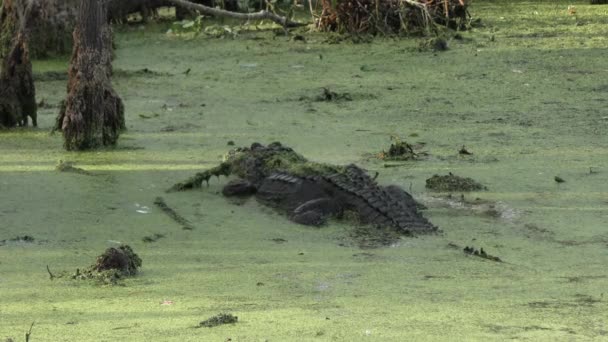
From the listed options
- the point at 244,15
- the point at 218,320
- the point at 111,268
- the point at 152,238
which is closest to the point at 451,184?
the point at 152,238

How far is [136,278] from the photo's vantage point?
4.20 m

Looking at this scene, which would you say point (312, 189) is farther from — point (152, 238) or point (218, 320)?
point (218, 320)

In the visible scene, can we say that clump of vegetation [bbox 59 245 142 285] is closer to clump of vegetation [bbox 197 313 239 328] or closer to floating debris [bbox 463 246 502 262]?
clump of vegetation [bbox 197 313 239 328]

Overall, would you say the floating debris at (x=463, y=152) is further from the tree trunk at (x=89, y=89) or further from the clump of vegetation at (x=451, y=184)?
the tree trunk at (x=89, y=89)

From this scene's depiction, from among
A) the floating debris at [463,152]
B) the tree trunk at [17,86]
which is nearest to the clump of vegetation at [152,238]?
the floating debris at [463,152]

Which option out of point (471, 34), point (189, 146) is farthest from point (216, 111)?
point (471, 34)

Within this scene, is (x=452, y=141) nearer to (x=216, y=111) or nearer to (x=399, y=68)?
(x=216, y=111)

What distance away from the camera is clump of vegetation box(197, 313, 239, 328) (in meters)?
3.65

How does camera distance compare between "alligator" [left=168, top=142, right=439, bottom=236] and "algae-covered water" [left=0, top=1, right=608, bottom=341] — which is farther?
"alligator" [left=168, top=142, right=439, bottom=236]

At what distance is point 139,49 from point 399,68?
2288mm

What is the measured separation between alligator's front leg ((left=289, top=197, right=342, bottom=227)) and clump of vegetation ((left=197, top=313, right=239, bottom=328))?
1.32 m

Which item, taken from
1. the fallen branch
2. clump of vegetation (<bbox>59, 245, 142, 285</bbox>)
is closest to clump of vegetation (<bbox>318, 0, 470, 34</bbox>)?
the fallen branch

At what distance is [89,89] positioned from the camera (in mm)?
6199

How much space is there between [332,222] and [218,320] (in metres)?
1.41
